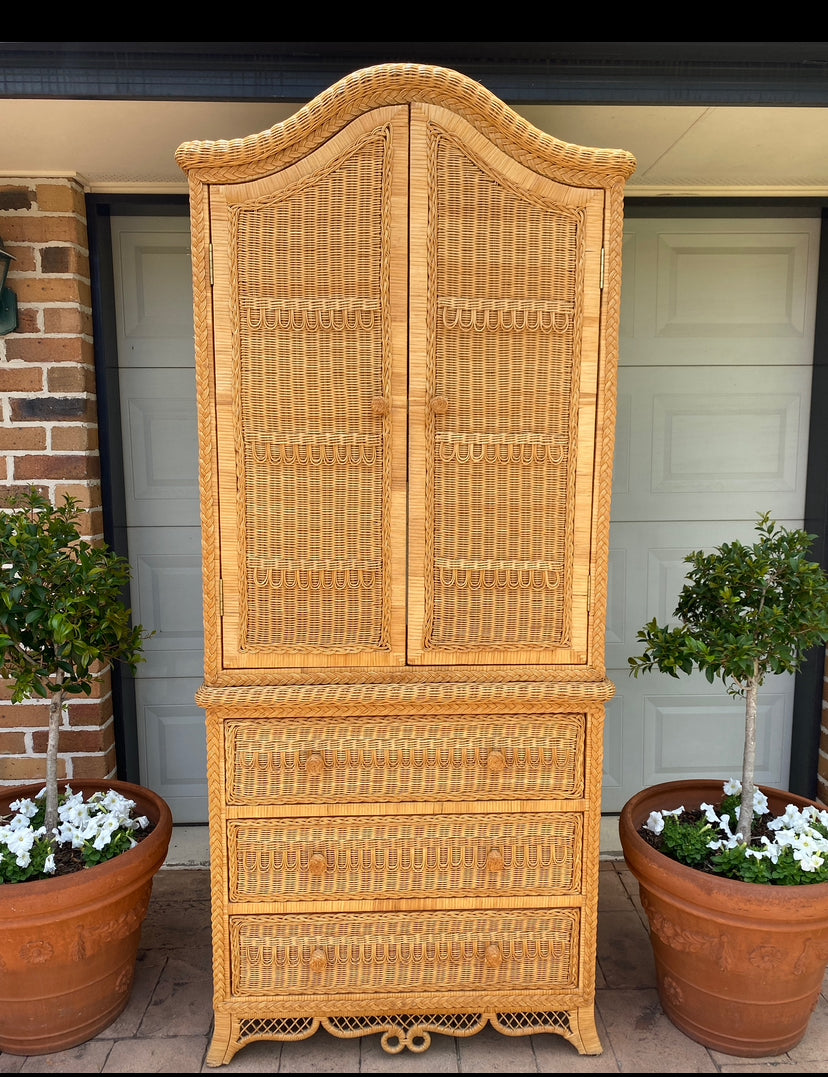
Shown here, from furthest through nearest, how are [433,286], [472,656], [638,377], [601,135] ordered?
[638,377] → [601,135] → [472,656] → [433,286]

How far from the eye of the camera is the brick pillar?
2.38 meters

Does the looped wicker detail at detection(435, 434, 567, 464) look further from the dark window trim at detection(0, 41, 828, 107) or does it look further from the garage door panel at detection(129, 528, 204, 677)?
the garage door panel at detection(129, 528, 204, 677)

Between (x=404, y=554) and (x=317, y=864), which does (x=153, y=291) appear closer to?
(x=404, y=554)

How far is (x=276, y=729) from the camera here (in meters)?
1.84

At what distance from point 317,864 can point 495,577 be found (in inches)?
33.7

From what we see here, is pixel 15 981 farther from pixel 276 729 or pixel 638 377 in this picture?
pixel 638 377

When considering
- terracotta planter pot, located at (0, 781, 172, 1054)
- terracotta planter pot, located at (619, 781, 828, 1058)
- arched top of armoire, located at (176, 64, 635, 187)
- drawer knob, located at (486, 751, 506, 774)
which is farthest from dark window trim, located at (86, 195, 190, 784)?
terracotta planter pot, located at (619, 781, 828, 1058)

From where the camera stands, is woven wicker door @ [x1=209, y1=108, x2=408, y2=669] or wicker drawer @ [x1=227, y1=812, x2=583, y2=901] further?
wicker drawer @ [x1=227, y1=812, x2=583, y2=901]

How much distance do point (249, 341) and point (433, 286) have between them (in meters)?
0.46

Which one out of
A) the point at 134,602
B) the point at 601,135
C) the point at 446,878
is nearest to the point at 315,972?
the point at 446,878

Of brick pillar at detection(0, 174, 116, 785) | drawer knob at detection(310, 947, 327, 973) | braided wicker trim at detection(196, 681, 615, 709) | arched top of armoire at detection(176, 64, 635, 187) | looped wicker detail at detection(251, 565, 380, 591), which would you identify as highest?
arched top of armoire at detection(176, 64, 635, 187)

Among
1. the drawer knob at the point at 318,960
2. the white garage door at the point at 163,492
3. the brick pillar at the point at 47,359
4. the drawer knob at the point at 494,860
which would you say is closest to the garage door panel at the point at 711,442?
the drawer knob at the point at 494,860

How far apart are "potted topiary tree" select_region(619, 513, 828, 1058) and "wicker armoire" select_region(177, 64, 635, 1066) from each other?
253 millimetres

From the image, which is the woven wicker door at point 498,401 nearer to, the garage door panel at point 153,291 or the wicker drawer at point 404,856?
the wicker drawer at point 404,856
